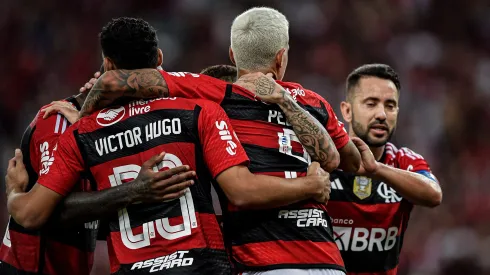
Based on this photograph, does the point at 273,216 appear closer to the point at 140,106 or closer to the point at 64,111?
the point at 140,106

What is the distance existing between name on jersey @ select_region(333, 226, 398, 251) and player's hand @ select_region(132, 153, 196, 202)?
76.1 inches

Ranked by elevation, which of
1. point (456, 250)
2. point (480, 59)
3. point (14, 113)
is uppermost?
point (480, 59)

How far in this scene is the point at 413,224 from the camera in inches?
448

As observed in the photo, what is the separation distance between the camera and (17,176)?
180 inches

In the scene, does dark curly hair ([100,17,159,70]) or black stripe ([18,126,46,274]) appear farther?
black stripe ([18,126,46,274])

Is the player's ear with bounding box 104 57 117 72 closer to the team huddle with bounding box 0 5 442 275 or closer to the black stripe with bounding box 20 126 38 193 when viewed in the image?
the team huddle with bounding box 0 5 442 275

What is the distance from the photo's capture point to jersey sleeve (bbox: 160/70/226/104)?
417 cm

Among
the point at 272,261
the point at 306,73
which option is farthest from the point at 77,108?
the point at 306,73

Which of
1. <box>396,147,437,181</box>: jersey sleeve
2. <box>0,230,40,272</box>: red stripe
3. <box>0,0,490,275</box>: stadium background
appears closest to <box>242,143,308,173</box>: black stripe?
<box>0,230,40,272</box>: red stripe

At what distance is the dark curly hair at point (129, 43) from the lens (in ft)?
13.8

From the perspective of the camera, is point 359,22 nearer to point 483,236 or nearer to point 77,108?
point 483,236

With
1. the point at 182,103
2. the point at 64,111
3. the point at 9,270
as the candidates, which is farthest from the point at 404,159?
the point at 9,270

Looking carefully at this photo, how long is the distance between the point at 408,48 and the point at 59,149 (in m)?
10.3

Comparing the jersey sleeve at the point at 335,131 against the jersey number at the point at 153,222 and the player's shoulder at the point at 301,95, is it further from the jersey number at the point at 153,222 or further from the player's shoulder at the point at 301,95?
the jersey number at the point at 153,222
